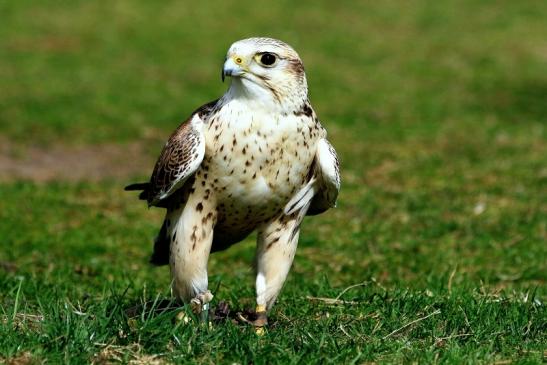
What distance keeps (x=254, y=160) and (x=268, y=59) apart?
0.47 m

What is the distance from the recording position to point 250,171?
4816 millimetres

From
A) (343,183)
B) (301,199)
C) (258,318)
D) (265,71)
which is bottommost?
(343,183)

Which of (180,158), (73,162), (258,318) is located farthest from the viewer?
(73,162)

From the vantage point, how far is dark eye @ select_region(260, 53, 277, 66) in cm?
→ 474

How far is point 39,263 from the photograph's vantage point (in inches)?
307

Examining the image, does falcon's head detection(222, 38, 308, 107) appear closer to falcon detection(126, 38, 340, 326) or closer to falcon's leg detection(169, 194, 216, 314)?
falcon detection(126, 38, 340, 326)

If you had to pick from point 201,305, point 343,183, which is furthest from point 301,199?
point 343,183

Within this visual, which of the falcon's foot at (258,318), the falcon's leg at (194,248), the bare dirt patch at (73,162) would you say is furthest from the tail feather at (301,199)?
the bare dirt patch at (73,162)

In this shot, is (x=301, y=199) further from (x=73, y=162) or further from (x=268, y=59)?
(x=73, y=162)

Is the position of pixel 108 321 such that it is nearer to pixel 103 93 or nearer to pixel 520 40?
pixel 103 93

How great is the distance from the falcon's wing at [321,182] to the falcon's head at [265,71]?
1.04ft

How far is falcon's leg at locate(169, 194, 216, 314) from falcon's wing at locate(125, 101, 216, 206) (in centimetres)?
13

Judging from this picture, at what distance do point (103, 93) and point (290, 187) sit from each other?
11.2 metres

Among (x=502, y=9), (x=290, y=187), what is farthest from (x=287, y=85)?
(x=502, y=9)
